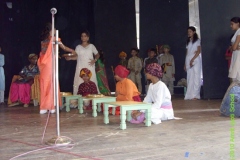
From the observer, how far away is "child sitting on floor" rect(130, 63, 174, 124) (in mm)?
4062

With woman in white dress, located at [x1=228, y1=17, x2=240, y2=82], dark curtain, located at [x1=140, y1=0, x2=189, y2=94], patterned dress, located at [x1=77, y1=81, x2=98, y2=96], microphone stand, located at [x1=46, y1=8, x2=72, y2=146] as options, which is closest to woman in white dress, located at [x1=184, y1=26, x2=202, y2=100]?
woman in white dress, located at [x1=228, y1=17, x2=240, y2=82]

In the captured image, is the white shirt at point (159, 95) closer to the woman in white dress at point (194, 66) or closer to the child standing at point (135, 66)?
the woman in white dress at point (194, 66)

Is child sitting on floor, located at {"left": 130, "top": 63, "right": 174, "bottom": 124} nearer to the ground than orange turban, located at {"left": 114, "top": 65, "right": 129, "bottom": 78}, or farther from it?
nearer to the ground

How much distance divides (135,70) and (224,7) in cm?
271

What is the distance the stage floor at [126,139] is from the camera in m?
2.55

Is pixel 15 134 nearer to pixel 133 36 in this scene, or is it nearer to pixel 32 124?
pixel 32 124

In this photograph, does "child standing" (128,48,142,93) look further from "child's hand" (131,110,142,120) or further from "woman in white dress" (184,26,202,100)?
"child's hand" (131,110,142,120)

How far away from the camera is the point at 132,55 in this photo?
28.6 ft

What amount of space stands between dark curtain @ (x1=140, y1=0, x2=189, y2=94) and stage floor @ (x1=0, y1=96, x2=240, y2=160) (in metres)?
4.52

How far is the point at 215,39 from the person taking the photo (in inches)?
266

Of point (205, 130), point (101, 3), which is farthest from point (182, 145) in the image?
point (101, 3)

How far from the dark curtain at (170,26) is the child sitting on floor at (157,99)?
4.71 m

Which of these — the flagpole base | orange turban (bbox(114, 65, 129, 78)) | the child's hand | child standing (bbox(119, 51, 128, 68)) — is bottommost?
the flagpole base

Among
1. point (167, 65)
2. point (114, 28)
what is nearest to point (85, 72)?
point (167, 65)
